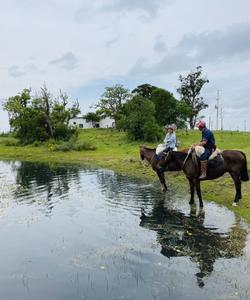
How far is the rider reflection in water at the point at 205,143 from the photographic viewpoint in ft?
55.3

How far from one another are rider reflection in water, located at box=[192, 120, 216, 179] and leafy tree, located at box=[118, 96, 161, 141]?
33699 mm

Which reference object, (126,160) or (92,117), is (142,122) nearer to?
(126,160)

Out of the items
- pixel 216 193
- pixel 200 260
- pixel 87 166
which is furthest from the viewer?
pixel 87 166

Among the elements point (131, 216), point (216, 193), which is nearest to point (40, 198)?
point (131, 216)

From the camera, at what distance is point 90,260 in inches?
439

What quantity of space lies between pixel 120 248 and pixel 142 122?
135ft

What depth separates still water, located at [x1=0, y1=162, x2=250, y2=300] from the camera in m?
9.36

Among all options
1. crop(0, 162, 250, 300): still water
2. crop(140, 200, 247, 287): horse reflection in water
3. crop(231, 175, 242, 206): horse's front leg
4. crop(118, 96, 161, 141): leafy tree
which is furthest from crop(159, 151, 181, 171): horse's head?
crop(118, 96, 161, 141): leafy tree

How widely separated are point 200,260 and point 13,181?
1860 cm

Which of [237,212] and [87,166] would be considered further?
[87,166]

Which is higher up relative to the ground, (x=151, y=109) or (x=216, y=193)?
(x=151, y=109)

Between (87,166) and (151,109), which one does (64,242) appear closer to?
(87,166)

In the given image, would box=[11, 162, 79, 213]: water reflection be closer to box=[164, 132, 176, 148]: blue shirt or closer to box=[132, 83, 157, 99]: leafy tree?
box=[164, 132, 176, 148]: blue shirt

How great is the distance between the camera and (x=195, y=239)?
12688 mm
